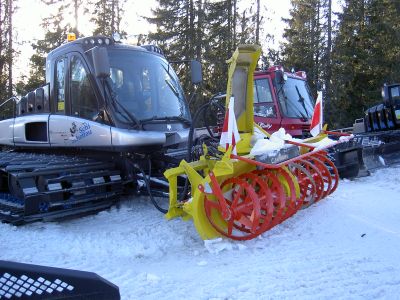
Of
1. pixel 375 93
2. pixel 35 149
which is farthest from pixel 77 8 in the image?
pixel 35 149

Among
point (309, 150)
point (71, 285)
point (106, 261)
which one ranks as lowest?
point (106, 261)

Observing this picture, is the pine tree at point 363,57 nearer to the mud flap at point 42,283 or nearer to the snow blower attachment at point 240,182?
the snow blower attachment at point 240,182

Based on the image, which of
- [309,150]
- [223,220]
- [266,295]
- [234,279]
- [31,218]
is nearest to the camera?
[266,295]

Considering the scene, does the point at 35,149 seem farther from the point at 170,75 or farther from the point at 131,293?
the point at 131,293

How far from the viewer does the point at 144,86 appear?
616cm

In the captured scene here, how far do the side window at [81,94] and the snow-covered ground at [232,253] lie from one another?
1421mm

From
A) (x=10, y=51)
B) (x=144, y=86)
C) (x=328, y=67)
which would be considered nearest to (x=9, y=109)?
(x=144, y=86)

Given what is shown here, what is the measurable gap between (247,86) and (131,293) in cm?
268

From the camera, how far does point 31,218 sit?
5.13 metres

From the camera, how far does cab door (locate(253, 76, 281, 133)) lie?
9.78 metres

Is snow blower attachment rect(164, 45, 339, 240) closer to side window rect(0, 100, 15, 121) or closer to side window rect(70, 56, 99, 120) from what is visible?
side window rect(70, 56, 99, 120)

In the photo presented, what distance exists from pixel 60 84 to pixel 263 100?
5.03 metres

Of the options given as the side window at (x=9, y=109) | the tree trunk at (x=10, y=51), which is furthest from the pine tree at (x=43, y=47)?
the side window at (x=9, y=109)

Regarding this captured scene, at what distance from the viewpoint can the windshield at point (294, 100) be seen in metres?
9.93
